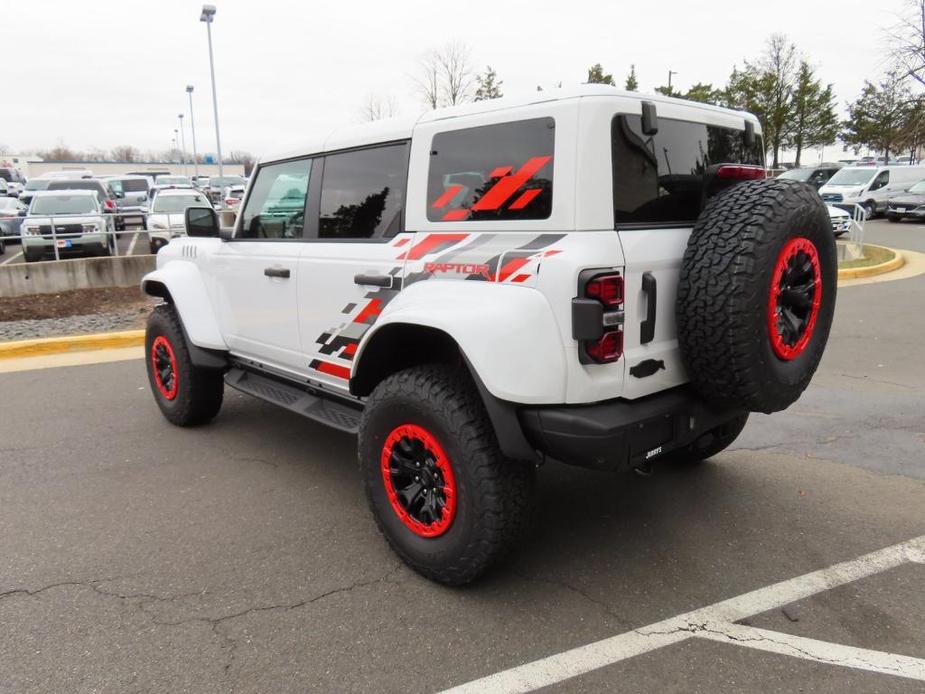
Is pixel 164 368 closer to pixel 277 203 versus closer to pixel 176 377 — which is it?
pixel 176 377

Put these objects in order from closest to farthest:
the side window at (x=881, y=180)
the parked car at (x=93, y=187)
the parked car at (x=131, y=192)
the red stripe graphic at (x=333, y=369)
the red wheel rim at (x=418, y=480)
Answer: the red wheel rim at (x=418, y=480)
the red stripe graphic at (x=333, y=369)
the parked car at (x=93, y=187)
the parked car at (x=131, y=192)
the side window at (x=881, y=180)

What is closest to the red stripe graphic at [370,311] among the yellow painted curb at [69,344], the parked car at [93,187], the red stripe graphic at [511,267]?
the red stripe graphic at [511,267]

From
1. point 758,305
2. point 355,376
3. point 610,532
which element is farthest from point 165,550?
point 758,305

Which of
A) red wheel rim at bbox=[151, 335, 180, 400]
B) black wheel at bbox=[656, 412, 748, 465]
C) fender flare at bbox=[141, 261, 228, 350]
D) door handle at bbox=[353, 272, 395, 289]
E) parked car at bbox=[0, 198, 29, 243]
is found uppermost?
parked car at bbox=[0, 198, 29, 243]

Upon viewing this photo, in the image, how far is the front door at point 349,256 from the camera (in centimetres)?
313

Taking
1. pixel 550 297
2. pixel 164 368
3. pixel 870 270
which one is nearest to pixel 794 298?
pixel 550 297

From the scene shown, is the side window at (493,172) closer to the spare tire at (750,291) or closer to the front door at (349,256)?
the front door at (349,256)

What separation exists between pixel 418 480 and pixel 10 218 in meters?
19.4

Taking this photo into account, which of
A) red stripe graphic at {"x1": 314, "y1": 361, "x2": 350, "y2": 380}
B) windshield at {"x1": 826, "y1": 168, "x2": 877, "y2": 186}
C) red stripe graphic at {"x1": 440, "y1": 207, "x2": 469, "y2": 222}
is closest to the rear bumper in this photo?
red stripe graphic at {"x1": 440, "y1": 207, "x2": 469, "y2": 222}

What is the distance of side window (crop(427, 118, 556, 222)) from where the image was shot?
2.55m

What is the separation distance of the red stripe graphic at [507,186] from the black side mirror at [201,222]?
2360mm

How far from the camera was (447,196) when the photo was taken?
9.54 feet

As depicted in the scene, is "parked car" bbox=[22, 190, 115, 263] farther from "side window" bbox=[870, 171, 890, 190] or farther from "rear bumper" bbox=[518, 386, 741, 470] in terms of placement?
"side window" bbox=[870, 171, 890, 190]

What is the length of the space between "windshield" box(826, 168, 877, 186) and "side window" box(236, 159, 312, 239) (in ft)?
80.5
